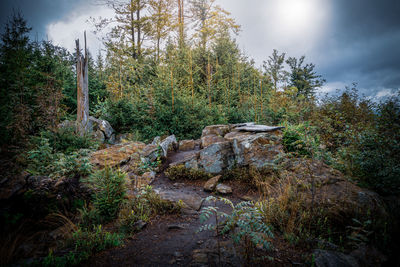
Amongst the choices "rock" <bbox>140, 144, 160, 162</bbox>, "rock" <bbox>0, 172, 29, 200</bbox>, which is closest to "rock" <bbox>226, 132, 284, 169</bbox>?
"rock" <bbox>140, 144, 160, 162</bbox>

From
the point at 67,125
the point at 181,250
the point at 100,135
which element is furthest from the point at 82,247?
the point at 100,135

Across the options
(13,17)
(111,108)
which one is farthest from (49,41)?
(111,108)

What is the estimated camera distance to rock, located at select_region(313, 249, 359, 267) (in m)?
1.72

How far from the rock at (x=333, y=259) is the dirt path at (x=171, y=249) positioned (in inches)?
33.1

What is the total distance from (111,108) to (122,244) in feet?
26.8

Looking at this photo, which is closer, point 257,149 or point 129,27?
point 257,149

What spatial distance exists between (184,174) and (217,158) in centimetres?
116

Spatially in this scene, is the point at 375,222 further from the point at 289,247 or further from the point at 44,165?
the point at 44,165

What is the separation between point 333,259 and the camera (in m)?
1.75

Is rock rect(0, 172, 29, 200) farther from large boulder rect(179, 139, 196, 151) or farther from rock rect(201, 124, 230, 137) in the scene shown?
rock rect(201, 124, 230, 137)

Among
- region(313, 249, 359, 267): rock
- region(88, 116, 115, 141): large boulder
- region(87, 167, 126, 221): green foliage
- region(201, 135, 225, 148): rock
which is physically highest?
region(88, 116, 115, 141): large boulder

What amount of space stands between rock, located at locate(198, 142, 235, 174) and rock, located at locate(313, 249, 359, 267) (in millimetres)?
3368

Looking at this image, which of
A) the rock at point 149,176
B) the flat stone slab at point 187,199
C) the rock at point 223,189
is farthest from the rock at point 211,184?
the rock at point 149,176

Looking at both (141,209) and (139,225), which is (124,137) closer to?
(141,209)
